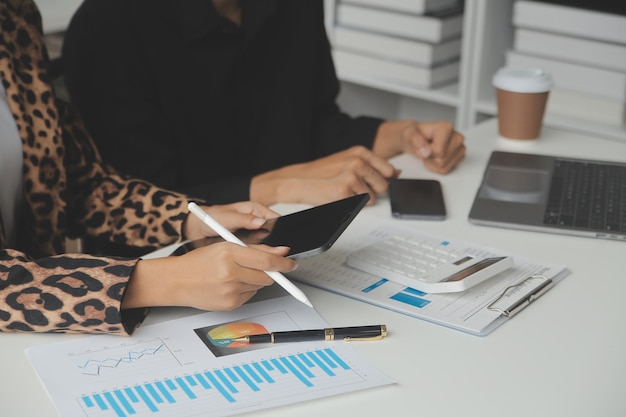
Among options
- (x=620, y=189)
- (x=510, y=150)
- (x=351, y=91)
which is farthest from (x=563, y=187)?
(x=351, y=91)

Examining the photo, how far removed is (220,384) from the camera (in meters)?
0.86

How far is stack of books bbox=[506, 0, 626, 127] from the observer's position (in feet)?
6.79

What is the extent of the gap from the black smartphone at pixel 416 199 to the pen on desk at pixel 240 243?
0.37 metres

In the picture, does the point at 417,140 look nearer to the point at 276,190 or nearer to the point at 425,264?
the point at 276,190

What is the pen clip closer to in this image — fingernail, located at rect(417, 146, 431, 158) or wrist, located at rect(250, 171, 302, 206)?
wrist, located at rect(250, 171, 302, 206)

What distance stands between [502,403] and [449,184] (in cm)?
65

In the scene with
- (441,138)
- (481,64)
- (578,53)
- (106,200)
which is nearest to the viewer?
(106,200)

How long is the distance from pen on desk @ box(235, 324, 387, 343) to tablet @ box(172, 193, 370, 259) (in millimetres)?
85

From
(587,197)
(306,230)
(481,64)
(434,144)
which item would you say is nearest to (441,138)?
(434,144)

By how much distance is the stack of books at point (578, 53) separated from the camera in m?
2.07

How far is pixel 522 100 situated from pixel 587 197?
324 mm

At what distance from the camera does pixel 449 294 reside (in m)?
1.06

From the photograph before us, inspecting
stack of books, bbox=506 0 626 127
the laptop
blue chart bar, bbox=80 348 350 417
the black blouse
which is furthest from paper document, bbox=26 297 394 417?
stack of books, bbox=506 0 626 127

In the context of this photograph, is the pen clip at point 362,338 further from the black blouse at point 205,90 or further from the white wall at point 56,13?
the white wall at point 56,13
